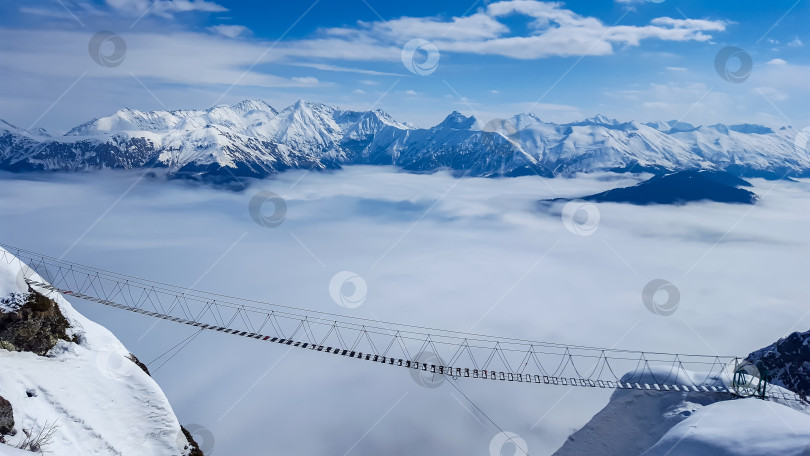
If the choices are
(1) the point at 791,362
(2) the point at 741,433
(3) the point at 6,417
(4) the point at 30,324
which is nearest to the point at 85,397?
(3) the point at 6,417

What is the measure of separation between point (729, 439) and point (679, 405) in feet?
68.0

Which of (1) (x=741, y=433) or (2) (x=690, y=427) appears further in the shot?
(2) (x=690, y=427)

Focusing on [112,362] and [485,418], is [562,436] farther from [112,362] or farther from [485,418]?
→ [112,362]

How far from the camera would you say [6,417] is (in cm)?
3228

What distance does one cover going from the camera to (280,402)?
530 feet

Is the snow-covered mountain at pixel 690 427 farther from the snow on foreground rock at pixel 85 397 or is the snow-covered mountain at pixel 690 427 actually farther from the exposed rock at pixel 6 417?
the exposed rock at pixel 6 417

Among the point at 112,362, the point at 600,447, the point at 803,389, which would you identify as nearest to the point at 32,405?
the point at 112,362

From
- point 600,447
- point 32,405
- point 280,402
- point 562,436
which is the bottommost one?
point 280,402

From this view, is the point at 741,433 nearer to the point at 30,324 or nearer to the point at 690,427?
the point at 690,427

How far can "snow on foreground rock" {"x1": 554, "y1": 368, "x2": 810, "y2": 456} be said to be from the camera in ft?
141

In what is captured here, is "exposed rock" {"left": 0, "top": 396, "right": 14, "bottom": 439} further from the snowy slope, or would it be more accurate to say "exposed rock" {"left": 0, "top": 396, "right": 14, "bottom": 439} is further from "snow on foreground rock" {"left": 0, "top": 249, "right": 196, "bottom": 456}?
the snowy slope

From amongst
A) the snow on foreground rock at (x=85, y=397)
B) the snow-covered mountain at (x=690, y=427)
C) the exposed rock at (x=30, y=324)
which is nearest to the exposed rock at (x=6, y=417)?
the snow on foreground rock at (x=85, y=397)

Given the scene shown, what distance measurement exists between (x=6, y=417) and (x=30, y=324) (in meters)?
11.7

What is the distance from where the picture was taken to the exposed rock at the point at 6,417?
105 feet
